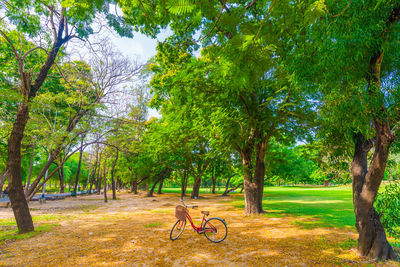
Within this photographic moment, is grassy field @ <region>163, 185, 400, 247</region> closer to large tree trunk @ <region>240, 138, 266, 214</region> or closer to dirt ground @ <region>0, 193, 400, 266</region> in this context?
large tree trunk @ <region>240, 138, 266, 214</region>

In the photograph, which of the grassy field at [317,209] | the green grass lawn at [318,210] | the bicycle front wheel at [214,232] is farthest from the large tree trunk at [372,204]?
the grassy field at [317,209]

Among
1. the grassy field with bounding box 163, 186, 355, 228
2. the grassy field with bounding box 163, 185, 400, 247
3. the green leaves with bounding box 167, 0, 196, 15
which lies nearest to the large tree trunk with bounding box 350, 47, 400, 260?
the grassy field with bounding box 163, 185, 400, 247

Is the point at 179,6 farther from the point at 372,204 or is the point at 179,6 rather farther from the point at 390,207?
the point at 390,207

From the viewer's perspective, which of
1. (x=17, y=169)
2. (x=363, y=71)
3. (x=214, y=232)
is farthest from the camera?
(x=17, y=169)

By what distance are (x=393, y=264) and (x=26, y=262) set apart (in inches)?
344

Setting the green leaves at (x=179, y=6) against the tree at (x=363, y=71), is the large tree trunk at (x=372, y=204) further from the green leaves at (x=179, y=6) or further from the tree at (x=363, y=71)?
the green leaves at (x=179, y=6)

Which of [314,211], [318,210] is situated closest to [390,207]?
[314,211]

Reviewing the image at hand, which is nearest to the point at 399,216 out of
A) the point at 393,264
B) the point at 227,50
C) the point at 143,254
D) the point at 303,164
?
the point at 393,264

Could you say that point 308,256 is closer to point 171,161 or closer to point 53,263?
point 53,263

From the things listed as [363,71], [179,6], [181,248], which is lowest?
[181,248]

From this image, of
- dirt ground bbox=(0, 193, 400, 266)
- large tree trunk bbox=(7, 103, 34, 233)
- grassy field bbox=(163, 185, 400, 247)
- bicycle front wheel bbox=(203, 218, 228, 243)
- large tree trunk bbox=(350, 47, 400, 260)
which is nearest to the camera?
large tree trunk bbox=(350, 47, 400, 260)

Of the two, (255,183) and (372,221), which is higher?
A: (255,183)

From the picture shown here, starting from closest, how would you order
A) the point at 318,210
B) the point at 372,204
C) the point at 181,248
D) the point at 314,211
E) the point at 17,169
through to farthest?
the point at 372,204 < the point at 181,248 < the point at 17,169 < the point at 314,211 < the point at 318,210

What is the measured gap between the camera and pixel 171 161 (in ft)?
77.0
